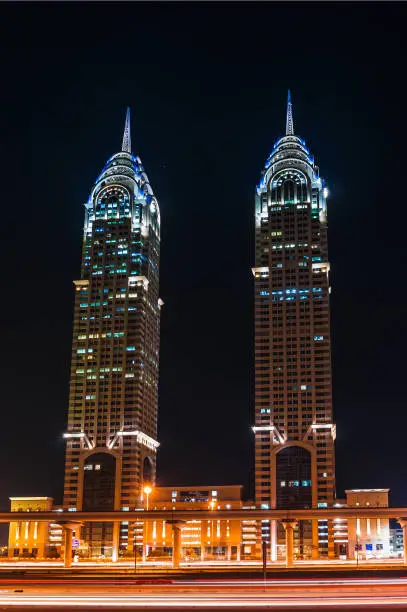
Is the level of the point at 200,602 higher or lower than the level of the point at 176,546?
lower

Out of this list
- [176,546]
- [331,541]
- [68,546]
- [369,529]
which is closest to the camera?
[176,546]

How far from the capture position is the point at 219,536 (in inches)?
7564

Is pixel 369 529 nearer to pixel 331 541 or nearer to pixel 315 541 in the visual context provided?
pixel 331 541

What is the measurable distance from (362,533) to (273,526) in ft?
75.1

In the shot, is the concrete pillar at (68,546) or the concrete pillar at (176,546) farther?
the concrete pillar at (68,546)

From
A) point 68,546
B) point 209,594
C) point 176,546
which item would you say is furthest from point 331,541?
point 209,594

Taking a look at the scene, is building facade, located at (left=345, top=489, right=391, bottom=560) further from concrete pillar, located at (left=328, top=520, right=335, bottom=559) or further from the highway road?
the highway road

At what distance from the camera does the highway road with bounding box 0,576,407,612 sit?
5206 centimetres

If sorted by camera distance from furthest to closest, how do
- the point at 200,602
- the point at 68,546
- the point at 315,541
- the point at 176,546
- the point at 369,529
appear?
the point at 369,529, the point at 315,541, the point at 68,546, the point at 176,546, the point at 200,602

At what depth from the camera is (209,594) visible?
193 ft

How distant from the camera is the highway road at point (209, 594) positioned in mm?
52062

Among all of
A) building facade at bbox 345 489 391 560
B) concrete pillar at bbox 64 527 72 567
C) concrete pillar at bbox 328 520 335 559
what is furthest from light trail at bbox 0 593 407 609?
concrete pillar at bbox 328 520 335 559

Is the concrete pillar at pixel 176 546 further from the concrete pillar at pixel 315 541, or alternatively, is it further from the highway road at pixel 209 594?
the concrete pillar at pixel 315 541

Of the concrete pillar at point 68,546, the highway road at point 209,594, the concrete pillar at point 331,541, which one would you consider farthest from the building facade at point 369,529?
the highway road at point 209,594
